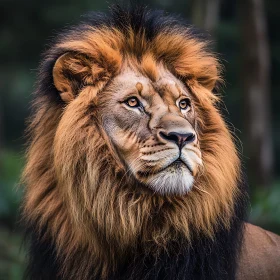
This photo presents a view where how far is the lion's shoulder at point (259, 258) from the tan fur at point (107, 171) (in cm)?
59

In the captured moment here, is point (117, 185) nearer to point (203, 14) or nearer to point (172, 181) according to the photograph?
point (172, 181)

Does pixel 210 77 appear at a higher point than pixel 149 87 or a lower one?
higher

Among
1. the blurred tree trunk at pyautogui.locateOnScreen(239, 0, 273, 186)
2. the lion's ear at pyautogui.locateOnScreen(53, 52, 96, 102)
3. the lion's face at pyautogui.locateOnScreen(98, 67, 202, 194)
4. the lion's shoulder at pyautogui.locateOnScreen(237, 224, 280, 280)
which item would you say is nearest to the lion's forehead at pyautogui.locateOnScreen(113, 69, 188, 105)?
the lion's face at pyautogui.locateOnScreen(98, 67, 202, 194)

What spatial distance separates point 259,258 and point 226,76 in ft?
Result: 36.5

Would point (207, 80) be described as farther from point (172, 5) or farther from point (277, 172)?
point (277, 172)

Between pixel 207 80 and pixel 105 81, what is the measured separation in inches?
24.0

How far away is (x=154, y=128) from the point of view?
167 inches

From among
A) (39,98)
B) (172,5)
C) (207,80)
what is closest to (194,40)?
(207,80)

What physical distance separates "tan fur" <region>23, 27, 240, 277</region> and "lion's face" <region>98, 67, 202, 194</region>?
5cm

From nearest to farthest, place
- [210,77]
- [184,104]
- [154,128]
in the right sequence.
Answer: [154,128], [184,104], [210,77]

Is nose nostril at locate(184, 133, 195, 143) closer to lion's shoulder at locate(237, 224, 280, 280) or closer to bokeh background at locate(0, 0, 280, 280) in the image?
bokeh background at locate(0, 0, 280, 280)

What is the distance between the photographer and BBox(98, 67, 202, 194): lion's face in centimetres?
414

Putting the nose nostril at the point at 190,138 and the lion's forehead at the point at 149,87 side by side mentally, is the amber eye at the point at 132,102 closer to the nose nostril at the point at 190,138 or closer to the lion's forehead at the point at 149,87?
the lion's forehead at the point at 149,87

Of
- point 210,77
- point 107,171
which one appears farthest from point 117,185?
point 210,77
